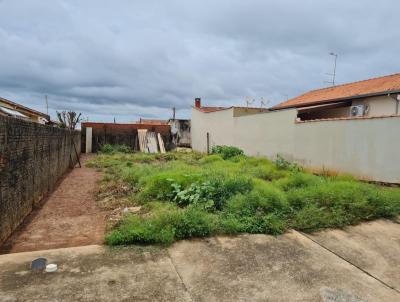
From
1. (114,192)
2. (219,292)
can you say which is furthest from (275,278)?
(114,192)

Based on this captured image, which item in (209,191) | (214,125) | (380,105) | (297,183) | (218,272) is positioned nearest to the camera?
(218,272)

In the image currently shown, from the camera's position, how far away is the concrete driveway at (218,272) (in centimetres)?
265

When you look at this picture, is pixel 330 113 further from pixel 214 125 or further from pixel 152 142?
pixel 152 142

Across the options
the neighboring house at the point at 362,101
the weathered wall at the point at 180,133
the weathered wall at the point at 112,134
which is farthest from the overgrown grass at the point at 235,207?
the weathered wall at the point at 180,133

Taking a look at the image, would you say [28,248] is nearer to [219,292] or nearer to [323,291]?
[219,292]

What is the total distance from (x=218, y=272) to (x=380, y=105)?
9.34m

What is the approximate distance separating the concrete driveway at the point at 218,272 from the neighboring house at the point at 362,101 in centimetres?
714

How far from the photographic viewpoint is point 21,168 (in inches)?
174

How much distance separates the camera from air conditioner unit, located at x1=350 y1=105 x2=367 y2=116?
1055 cm

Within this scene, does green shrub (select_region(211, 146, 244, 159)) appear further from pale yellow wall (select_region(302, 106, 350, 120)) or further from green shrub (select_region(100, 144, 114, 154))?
green shrub (select_region(100, 144, 114, 154))

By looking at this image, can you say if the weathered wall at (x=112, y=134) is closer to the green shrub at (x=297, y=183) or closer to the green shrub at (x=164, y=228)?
the green shrub at (x=297, y=183)

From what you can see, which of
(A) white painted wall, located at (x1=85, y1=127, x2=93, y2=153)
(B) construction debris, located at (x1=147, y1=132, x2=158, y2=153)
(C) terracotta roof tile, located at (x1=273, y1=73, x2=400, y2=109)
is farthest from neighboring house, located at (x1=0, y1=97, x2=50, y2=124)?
(C) terracotta roof tile, located at (x1=273, y1=73, x2=400, y2=109)

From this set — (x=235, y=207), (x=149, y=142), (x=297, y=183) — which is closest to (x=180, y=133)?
(x=149, y=142)

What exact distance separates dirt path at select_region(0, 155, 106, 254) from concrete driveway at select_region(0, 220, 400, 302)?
48 cm
